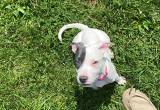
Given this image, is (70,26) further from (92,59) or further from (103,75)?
(92,59)

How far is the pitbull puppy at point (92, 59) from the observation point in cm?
457

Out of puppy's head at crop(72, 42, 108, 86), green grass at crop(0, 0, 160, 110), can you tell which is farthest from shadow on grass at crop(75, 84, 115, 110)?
puppy's head at crop(72, 42, 108, 86)

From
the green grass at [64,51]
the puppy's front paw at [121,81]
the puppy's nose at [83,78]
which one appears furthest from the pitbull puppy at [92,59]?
the green grass at [64,51]

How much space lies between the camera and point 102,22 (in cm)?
586

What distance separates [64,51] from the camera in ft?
18.9

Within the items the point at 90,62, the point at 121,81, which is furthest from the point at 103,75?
the point at 121,81

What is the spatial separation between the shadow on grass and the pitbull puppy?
1.39 feet

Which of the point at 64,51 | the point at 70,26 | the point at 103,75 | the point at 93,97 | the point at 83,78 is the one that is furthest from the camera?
the point at 64,51

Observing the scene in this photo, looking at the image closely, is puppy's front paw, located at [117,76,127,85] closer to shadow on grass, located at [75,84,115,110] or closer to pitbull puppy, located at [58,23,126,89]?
shadow on grass, located at [75,84,115,110]

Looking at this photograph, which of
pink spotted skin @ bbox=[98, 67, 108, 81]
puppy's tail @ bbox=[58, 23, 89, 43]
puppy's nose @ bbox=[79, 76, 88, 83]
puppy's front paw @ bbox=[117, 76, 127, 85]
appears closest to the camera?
puppy's nose @ bbox=[79, 76, 88, 83]

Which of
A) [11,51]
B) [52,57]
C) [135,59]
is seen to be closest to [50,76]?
[52,57]

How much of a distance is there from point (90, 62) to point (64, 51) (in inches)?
48.6

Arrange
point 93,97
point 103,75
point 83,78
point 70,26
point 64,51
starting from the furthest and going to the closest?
point 64,51, point 93,97, point 70,26, point 103,75, point 83,78

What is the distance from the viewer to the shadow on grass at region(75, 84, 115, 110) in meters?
5.58
